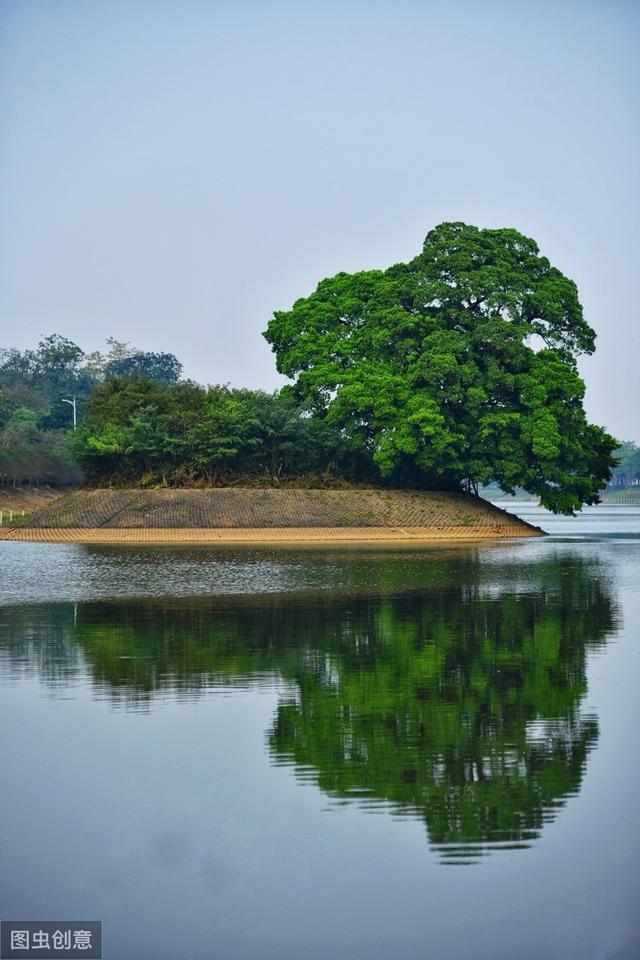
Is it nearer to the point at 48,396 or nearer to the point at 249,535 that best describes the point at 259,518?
the point at 249,535

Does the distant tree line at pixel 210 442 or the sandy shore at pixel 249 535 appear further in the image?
the distant tree line at pixel 210 442

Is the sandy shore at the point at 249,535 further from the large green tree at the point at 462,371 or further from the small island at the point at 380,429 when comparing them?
the large green tree at the point at 462,371

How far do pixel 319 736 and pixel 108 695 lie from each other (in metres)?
4.05

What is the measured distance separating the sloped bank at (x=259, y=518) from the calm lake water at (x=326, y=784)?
137ft

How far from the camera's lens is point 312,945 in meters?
7.60

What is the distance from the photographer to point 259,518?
68.5 m

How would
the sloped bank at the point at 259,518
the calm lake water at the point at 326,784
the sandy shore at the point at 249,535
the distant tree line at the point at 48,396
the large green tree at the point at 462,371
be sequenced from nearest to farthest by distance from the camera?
the calm lake water at the point at 326,784
the sandy shore at the point at 249,535
the sloped bank at the point at 259,518
the large green tree at the point at 462,371
the distant tree line at the point at 48,396

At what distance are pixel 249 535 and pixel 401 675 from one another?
163 ft

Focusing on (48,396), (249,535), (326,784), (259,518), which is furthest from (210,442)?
(48,396)

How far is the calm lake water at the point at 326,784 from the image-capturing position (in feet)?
26.2

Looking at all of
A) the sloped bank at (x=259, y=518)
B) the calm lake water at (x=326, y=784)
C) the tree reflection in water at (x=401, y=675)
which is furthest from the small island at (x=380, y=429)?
the calm lake water at (x=326, y=784)

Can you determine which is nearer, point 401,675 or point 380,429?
point 401,675

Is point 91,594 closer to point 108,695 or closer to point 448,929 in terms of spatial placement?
point 108,695

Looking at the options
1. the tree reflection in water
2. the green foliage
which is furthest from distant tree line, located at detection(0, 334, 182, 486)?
the tree reflection in water
